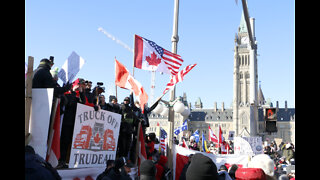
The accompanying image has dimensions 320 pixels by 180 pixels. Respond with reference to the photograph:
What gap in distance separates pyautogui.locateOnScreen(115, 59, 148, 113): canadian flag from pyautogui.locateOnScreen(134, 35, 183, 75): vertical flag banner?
1.16 metres

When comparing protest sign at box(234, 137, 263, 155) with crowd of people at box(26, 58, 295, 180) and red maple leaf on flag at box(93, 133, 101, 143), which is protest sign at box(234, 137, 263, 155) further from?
red maple leaf on flag at box(93, 133, 101, 143)

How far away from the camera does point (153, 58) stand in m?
11.2

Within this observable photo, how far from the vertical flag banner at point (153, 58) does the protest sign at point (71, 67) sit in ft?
10.6

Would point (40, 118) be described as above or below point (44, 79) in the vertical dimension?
below

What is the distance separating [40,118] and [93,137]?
76.3 inches

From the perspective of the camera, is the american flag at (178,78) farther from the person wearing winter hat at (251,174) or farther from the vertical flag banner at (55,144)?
the person wearing winter hat at (251,174)

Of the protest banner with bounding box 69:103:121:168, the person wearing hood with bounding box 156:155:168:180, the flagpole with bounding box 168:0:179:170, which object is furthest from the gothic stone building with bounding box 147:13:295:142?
the protest banner with bounding box 69:103:121:168

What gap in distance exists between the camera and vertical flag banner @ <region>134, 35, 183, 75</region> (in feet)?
35.2

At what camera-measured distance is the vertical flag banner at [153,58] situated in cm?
1073

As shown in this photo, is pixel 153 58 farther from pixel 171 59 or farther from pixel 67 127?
pixel 67 127

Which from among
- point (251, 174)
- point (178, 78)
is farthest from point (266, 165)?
point (178, 78)
